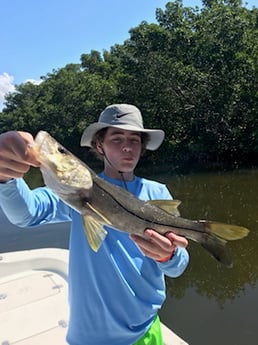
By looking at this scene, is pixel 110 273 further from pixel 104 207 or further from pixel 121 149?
pixel 121 149

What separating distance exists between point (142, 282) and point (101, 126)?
928 millimetres

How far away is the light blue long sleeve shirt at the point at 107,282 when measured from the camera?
6.39 feet

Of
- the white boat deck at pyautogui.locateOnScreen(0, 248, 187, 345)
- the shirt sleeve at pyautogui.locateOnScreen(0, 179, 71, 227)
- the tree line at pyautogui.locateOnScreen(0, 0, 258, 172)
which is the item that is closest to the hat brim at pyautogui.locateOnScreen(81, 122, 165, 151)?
the shirt sleeve at pyautogui.locateOnScreen(0, 179, 71, 227)

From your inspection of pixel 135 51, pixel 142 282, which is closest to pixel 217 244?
pixel 142 282

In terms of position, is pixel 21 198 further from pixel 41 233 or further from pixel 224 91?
pixel 224 91

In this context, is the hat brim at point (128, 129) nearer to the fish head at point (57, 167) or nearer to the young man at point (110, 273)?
the young man at point (110, 273)

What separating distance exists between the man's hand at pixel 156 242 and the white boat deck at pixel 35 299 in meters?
1.27

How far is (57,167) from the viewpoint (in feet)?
5.41

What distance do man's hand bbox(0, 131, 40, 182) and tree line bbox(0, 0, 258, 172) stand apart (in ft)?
68.6

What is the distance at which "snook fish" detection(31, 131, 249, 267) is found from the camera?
1651 mm

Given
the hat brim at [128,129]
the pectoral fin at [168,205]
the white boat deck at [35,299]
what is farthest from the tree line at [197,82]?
the pectoral fin at [168,205]

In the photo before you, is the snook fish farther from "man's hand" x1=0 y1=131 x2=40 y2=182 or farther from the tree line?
the tree line

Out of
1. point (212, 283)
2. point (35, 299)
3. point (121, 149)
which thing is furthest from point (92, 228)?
point (212, 283)

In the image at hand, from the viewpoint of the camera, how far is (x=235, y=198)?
1293 cm
